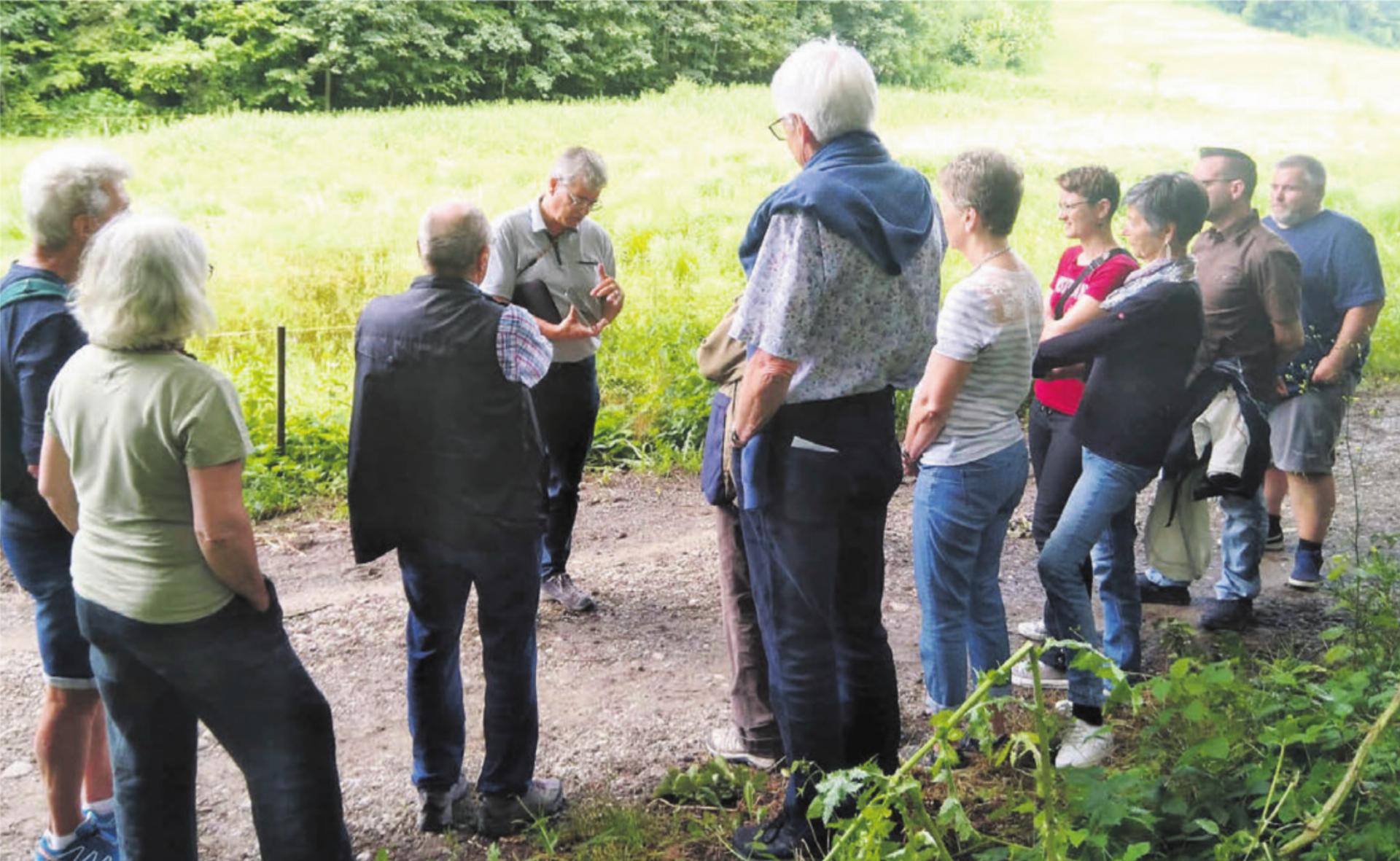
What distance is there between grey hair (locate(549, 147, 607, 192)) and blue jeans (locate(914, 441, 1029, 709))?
1.63 metres

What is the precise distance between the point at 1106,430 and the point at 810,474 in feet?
3.77

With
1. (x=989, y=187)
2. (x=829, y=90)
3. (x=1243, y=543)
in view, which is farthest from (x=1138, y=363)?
(x=1243, y=543)

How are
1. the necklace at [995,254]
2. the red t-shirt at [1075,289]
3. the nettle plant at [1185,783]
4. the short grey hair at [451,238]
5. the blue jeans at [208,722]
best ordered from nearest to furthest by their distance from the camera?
the nettle plant at [1185,783] < the blue jeans at [208,722] < the short grey hair at [451,238] < the necklace at [995,254] < the red t-shirt at [1075,289]

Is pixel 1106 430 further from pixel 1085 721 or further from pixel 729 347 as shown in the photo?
pixel 729 347

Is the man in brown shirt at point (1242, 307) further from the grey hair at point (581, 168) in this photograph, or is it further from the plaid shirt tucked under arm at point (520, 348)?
the plaid shirt tucked under arm at point (520, 348)

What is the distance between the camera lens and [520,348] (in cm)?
290

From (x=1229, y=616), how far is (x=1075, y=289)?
1.54 metres

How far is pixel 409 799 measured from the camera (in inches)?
132

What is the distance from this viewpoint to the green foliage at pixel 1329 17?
7738 mm

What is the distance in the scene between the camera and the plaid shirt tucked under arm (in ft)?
9.48

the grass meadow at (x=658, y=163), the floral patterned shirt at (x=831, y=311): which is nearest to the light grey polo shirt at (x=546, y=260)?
the floral patterned shirt at (x=831, y=311)

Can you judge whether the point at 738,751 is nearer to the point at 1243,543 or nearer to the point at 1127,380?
the point at 1127,380

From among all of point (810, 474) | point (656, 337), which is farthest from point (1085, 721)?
point (656, 337)

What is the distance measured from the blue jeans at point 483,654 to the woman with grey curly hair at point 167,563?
19.7 inches
